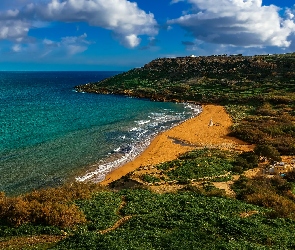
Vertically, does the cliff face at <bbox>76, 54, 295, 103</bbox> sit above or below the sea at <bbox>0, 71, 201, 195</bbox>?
above

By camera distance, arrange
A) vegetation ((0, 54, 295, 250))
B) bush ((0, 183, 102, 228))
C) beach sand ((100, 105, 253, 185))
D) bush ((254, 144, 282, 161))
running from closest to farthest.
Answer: vegetation ((0, 54, 295, 250)) < bush ((0, 183, 102, 228)) < bush ((254, 144, 282, 161)) < beach sand ((100, 105, 253, 185))

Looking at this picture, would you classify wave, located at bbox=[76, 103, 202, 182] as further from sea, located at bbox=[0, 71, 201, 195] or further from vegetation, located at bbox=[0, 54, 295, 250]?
vegetation, located at bbox=[0, 54, 295, 250]

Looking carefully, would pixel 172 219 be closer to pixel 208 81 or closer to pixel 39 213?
pixel 39 213

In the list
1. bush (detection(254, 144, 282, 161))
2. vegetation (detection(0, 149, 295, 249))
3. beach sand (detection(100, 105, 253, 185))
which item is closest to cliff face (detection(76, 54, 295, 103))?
beach sand (detection(100, 105, 253, 185))

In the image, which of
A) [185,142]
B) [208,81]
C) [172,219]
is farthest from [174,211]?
[208,81]

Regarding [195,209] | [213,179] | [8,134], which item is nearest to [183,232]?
[195,209]
